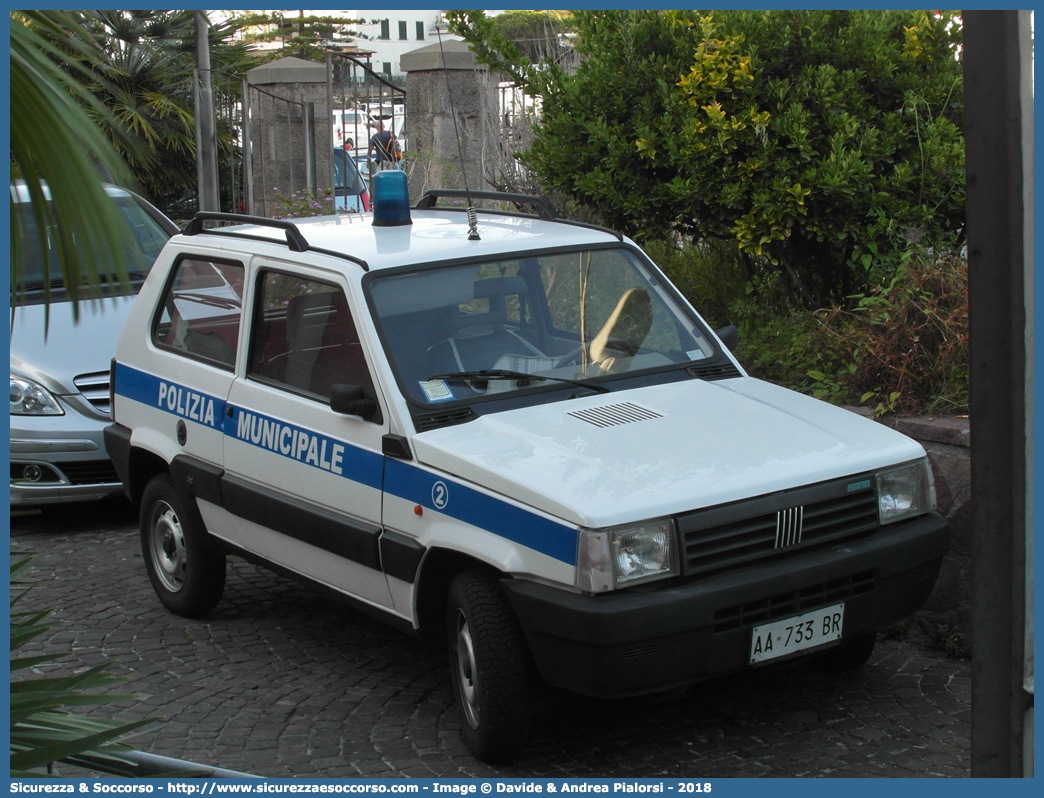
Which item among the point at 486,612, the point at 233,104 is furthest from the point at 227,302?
the point at 233,104

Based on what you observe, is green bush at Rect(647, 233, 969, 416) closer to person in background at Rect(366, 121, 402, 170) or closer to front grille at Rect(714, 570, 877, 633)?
front grille at Rect(714, 570, 877, 633)

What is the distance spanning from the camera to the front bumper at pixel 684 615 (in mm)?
3533

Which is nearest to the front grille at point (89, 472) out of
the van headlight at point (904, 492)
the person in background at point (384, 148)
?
the van headlight at point (904, 492)

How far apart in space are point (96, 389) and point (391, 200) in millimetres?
2837

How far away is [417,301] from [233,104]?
11193 mm

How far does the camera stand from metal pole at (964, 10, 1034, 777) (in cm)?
242

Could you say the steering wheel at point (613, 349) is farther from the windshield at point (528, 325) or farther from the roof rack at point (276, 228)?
the roof rack at point (276, 228)

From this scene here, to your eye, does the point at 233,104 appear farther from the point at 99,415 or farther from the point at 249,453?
the point at 249,453

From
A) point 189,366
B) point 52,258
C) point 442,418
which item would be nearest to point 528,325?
point 442,418

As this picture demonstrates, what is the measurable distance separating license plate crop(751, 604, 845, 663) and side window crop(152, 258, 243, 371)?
8.92 ft

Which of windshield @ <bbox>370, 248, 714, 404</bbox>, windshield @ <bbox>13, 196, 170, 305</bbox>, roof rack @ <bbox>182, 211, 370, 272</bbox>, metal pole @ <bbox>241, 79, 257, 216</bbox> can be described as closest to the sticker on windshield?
windshield @ <bbox>370, 248, 714, 404</bbox>

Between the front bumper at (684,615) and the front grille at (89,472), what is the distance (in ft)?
13.6

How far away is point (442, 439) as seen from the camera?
13.6ft

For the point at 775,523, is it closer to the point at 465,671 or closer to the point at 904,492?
the point at 904,492
